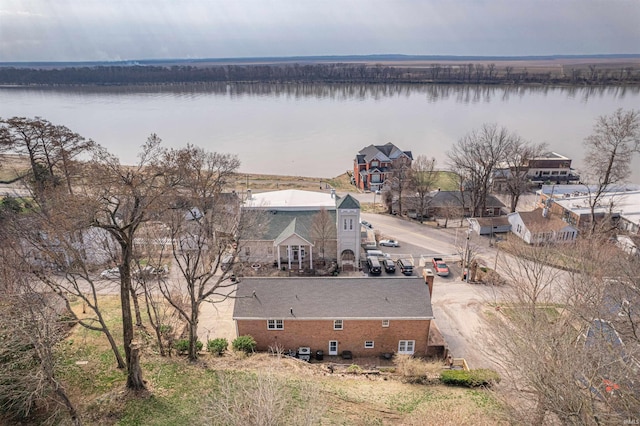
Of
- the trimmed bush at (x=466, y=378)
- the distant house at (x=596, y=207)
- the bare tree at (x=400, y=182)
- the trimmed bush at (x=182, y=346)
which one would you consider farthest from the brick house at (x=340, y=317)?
the distant house at (x=596, y=207)

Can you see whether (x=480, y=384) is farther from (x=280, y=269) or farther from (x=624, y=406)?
(x=280, y=269)

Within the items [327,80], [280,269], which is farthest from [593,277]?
[327,80]

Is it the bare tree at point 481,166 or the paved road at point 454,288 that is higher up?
the bare tree at point 481,166

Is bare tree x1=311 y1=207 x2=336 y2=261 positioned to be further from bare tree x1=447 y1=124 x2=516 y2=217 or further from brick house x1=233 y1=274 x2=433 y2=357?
bare tree x1=447 y1=124 x2=516 y2=217

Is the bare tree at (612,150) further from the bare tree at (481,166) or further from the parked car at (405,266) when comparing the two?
the parked car at (405,266)

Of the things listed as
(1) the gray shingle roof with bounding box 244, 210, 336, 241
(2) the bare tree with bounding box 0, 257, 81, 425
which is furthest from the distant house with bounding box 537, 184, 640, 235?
(2) the bare tree with bounding box 0, 257, 81, 425

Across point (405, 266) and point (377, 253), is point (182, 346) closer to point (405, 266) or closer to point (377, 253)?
point (405, 266)

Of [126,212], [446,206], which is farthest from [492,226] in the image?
[126,212]
